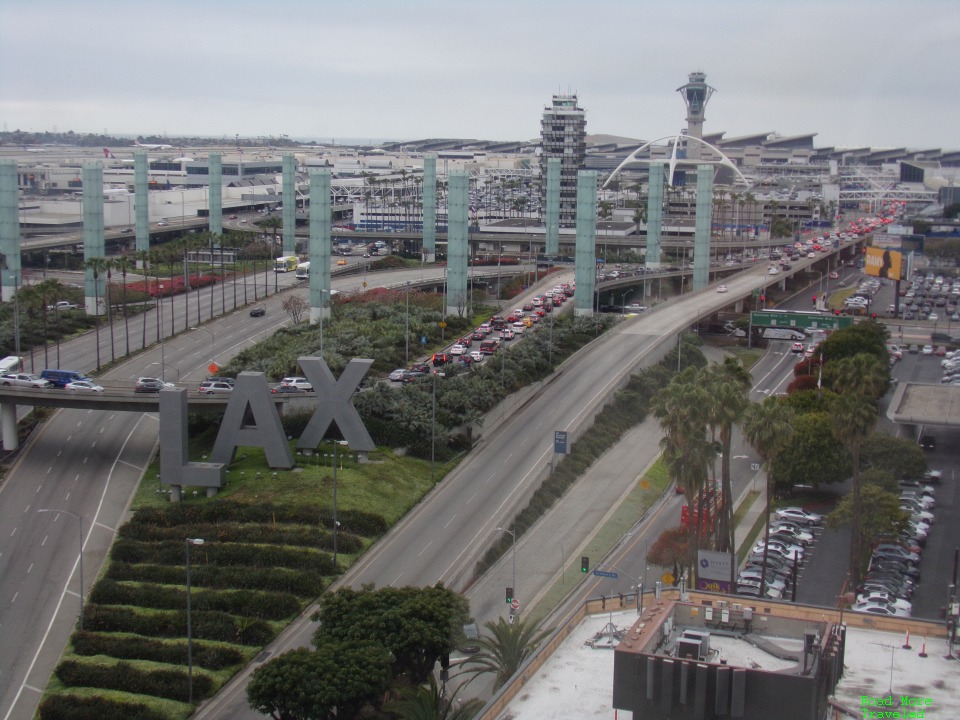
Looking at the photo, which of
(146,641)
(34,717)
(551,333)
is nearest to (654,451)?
(551,333)

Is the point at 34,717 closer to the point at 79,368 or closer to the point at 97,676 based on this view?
the point at 97,676

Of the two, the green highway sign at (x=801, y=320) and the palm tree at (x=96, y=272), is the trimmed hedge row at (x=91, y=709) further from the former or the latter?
the green highway sign at (x=801, y=320)

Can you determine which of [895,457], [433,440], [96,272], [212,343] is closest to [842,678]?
[433,440]

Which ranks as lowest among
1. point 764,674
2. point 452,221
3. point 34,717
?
point 34,717

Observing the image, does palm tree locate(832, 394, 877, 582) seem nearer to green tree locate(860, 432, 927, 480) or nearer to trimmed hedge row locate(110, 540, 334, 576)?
green tree locate(860, 432, 927, 480)

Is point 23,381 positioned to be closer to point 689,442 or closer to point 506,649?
point 689,442

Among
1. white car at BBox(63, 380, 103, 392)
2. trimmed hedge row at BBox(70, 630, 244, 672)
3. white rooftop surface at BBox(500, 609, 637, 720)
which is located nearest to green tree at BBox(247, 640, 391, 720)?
trimmed hedge row at BBox(70, 630, 244, 672)
